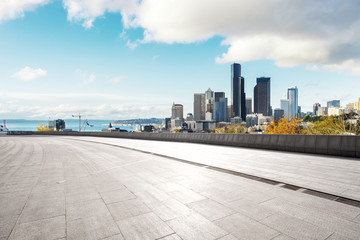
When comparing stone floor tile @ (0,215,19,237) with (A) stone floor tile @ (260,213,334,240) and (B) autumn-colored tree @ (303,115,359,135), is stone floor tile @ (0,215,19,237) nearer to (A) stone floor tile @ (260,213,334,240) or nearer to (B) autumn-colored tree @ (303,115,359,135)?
(A) stone floor tile @ (260,213,334,240)

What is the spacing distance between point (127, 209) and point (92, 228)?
83cm

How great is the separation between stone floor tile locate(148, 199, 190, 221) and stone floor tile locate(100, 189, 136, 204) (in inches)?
31.6

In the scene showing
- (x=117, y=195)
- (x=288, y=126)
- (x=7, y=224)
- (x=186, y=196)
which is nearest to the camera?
(x=7, y=224)

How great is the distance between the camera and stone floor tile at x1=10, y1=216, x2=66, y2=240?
326 centimetres

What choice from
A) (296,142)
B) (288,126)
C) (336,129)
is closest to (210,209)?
(296,142)

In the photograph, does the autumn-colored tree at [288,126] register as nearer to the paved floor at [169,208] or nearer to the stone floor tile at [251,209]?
the paved floor at [169,208]

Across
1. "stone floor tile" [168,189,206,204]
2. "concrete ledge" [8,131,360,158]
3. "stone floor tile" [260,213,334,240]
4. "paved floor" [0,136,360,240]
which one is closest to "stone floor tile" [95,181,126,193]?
"paved floor" [0,136,360,240]

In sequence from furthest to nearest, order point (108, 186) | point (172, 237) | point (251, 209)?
point (108, 186), point (251, 209), point (172, 237)

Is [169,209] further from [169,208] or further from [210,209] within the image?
[210,209]

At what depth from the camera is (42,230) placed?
3445mm

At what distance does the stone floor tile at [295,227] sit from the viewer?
3238 millimetres

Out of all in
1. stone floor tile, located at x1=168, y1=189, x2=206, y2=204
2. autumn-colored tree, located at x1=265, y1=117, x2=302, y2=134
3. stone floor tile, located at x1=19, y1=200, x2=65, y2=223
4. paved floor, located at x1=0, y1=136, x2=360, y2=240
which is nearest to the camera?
paved floor, located at x1=0, y1=136, x2=360, y2=240

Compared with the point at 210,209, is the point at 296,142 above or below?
above

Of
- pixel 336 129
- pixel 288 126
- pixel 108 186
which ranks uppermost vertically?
pixel 336 129
